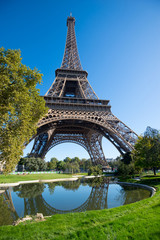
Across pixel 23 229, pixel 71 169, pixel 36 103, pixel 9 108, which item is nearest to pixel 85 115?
pixel 36 103

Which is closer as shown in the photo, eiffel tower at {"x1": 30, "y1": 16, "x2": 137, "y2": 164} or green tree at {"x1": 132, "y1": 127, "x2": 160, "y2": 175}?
green tree at {"x1": 132, "y1": 127, "x2": 160, "y2": 175}

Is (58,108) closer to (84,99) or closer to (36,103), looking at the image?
A: (84,99)

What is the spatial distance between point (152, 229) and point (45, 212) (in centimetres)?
618

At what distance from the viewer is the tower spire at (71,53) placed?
41.3 meters

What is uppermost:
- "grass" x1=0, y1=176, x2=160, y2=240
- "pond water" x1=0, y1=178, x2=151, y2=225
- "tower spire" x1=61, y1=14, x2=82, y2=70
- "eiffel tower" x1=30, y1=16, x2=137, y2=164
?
"tower spire" x1=61, y1=14, x2=82, y2=70

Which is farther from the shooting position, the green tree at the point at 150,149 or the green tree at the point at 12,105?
the green tree at the point at 150,149

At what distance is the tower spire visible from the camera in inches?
1626

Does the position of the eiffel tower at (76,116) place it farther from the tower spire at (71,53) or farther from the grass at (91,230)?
the grass at (91,230)

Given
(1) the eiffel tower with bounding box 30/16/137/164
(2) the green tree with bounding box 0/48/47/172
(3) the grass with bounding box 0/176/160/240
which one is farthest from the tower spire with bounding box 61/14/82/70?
(3) the grass with bounding box 0/176/160/240

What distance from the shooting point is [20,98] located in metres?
7.83

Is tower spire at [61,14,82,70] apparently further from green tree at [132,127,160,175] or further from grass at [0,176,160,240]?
grass at [0,176,160,240]

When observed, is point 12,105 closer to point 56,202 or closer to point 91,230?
point 91,230

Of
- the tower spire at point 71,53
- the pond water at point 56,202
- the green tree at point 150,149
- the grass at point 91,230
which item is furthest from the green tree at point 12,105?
the tower spire at point 71,53

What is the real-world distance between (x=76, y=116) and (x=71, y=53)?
2731 centimetres
